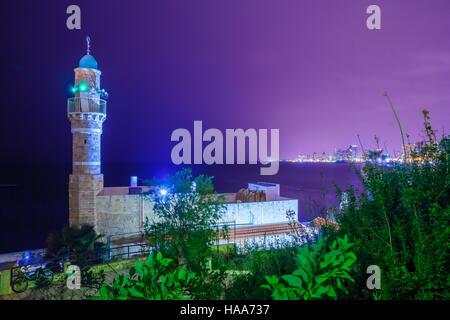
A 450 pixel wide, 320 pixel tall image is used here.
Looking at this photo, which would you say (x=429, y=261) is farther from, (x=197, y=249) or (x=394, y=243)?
(x=197, y=249)

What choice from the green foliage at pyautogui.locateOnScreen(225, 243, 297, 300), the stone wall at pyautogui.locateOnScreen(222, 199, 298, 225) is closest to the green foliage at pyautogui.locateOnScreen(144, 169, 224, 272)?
the green foliage at pyautogui.locateOnScreen(225, 243, 297, 300)

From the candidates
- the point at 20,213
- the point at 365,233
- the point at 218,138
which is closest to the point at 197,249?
the point at 365,233

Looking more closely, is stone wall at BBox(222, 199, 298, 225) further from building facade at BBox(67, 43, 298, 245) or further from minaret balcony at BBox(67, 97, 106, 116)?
minaret balcony at BBox(67, 97, 106, 116)

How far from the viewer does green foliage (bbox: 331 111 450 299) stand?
252 cm

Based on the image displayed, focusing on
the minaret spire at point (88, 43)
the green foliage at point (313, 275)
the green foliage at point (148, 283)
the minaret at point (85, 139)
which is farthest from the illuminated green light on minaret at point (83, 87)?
the green foliage at point (313, 275)

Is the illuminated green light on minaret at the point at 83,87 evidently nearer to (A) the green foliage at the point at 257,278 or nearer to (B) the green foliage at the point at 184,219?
(B) the green foliage at the point at 184,219

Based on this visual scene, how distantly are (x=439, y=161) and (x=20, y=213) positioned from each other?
2309 inches

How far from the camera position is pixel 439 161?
11.7 ft

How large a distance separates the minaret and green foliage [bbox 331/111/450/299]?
16.7m

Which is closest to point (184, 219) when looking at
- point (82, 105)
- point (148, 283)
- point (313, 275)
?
point (148, 283)

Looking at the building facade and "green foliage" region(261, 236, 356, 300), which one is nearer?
"green foliage" region(261, 236, 356, 300)

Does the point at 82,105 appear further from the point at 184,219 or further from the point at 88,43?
the point at 184,219

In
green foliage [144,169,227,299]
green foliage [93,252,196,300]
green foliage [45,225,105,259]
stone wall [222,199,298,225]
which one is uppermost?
green foliage [93,252,196,300]

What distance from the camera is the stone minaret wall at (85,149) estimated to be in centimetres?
1692
